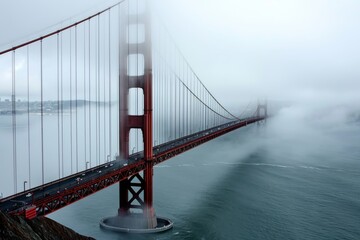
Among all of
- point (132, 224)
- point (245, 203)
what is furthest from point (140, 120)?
point (245, 203)

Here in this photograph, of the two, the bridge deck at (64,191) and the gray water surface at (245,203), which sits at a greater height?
the bridge deck at (64,191)

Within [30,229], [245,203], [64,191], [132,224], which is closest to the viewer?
[30,229]

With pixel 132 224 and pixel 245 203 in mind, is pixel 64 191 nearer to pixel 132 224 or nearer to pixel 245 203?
pixel 132 224

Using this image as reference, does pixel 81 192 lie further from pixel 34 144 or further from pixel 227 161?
pixel 34 144

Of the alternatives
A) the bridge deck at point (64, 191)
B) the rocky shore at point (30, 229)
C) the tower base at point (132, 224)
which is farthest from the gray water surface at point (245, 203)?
the rocky shore at point (30, 229)

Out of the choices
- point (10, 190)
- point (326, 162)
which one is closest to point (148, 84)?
point (10, 190)

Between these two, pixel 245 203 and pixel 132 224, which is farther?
pixel 245 203

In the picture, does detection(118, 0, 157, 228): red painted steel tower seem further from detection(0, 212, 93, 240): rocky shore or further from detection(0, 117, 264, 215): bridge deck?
detection(0, 212, 93, 240): rocky shore

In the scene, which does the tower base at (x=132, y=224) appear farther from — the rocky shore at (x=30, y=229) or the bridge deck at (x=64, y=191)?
the rocky shore at (x=30, y=229)
